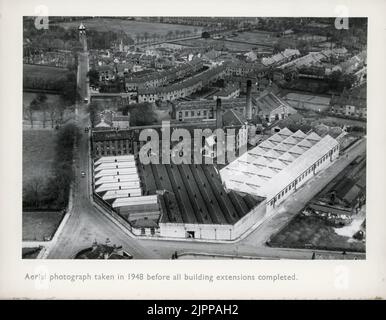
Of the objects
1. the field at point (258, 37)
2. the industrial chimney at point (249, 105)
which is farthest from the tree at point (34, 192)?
the industrial chimney at point (249, 105)

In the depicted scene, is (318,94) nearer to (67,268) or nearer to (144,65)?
(144,65)


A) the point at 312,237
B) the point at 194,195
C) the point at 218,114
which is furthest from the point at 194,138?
the point at 312,237

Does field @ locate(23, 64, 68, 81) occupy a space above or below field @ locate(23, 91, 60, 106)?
above

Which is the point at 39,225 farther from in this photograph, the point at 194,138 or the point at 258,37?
the point at 258,37

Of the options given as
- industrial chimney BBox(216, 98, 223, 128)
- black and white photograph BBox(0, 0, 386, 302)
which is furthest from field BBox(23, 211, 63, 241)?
industrial chimney BBox(216, 98, 223, 128)

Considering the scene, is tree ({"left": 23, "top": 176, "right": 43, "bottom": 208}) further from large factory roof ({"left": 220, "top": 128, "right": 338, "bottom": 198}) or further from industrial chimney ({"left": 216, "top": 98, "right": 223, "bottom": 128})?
Answer: industrial chimney ({"left": 216, "top": 98, "right": 223, "bottom": 128})

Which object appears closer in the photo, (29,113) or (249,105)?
(29,113)
